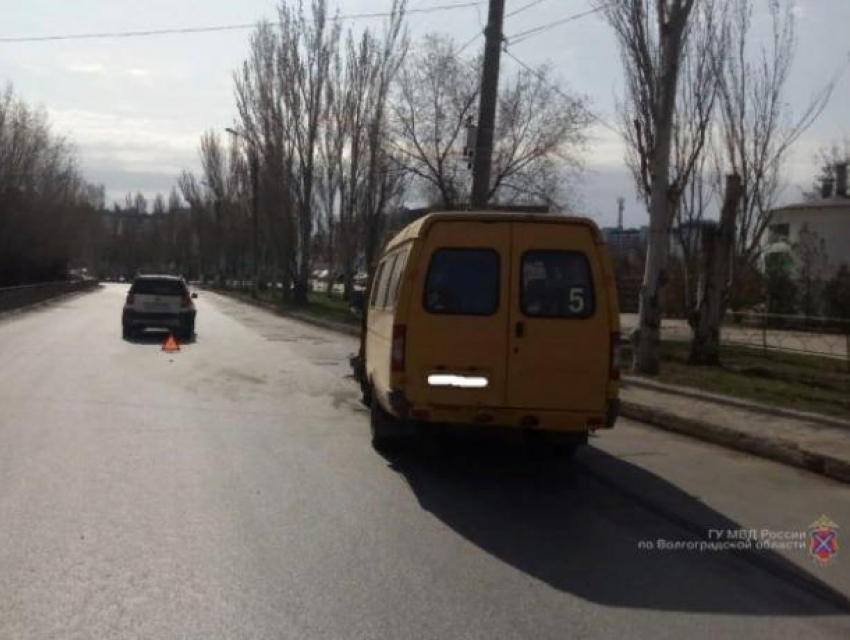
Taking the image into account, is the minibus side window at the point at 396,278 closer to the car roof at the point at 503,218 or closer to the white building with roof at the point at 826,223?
the car roof at the point at 503,218

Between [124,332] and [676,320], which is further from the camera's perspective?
[676,320]

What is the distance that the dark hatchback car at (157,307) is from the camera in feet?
90.6

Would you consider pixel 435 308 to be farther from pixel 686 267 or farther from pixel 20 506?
pixel 686 267

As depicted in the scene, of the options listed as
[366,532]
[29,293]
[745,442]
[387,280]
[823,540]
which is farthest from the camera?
[29,293]

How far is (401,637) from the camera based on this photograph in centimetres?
529

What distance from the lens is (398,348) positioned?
9266 mm

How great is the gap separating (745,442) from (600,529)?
4.55 metres

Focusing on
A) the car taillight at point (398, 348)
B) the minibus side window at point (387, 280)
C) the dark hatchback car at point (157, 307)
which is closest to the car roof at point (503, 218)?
the car taillight at point (398, 348)

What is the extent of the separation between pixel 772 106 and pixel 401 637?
64.9 feet

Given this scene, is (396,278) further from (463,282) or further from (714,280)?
(714,280)

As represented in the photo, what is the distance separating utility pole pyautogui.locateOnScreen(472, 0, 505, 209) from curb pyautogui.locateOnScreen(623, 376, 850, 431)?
532cm

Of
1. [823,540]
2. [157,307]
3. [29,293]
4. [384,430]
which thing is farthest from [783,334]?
[29,293]

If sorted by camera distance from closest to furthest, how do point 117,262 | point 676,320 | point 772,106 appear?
point 772,106 → point 676,320 → point 117,262

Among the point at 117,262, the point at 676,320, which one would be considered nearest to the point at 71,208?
the point at 676,320
